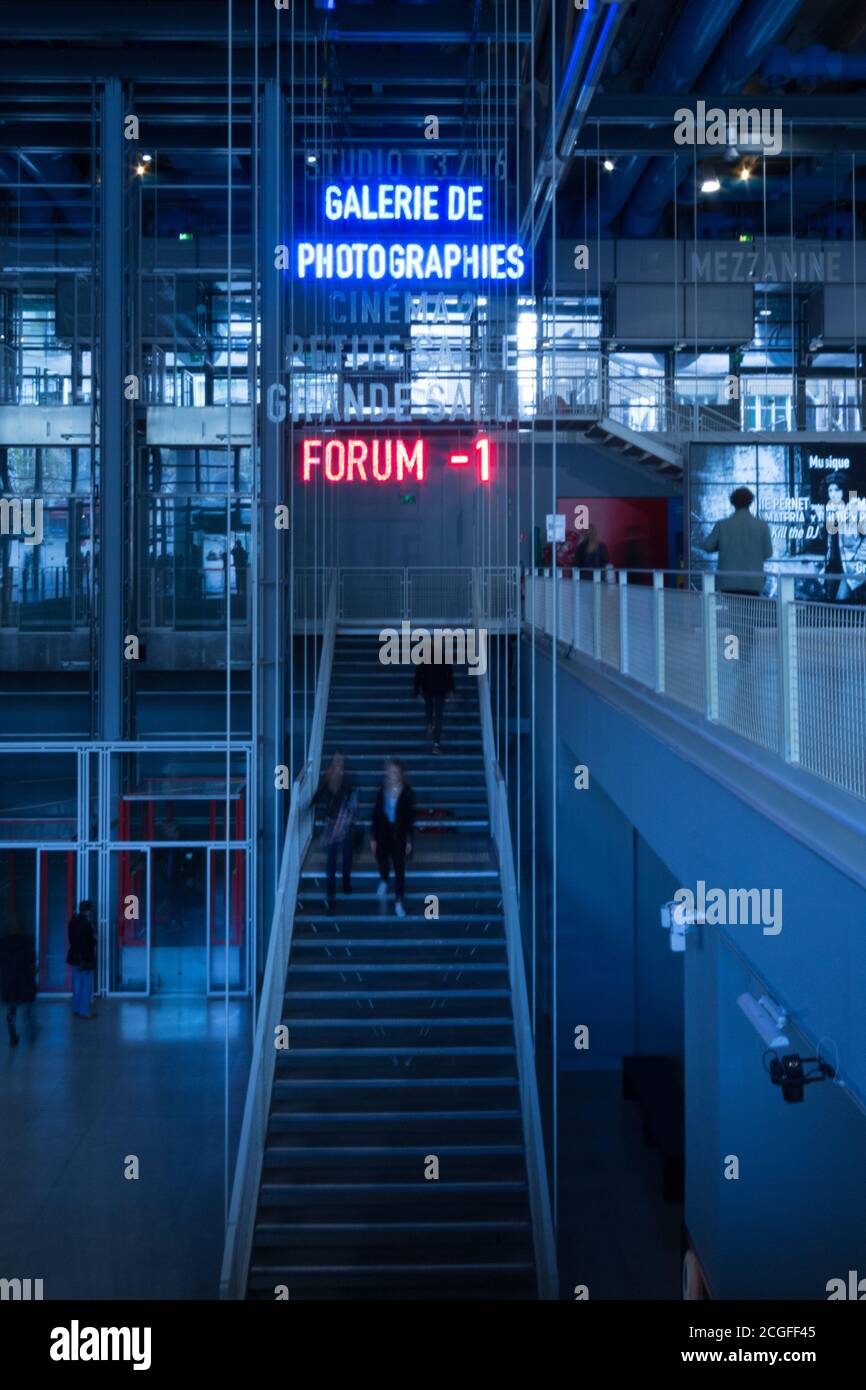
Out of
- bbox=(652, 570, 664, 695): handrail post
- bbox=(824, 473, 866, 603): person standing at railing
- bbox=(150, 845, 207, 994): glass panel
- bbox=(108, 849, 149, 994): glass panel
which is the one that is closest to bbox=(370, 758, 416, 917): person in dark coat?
bbox=(652, 570, 664, 695): handrail post

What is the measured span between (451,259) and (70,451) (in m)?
6.15

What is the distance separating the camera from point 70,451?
1791 centimetres

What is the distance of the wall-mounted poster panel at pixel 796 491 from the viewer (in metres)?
16.6

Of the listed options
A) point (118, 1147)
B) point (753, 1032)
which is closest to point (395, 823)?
point (118, 1147)

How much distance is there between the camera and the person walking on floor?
1116cm

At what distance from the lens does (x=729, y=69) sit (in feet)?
49.4

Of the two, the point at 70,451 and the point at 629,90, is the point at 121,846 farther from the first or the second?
the point at 629,90

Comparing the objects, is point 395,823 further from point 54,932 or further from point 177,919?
point 54,932

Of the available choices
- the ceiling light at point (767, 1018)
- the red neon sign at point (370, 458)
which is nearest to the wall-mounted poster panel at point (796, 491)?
the red neon sign at point (370, 458)

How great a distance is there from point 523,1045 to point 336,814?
2.67m

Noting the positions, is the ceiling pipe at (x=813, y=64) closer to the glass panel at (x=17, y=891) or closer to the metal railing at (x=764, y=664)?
the metal railing at (x=764, y=664)

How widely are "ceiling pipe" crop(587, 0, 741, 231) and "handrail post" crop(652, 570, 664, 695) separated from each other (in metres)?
7.51

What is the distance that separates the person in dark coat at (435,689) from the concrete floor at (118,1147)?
143 inches

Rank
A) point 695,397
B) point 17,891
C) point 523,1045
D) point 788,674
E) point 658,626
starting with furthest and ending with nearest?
point 695,397
point 17,891
point 523,1045
point 658,626
point 788,674
